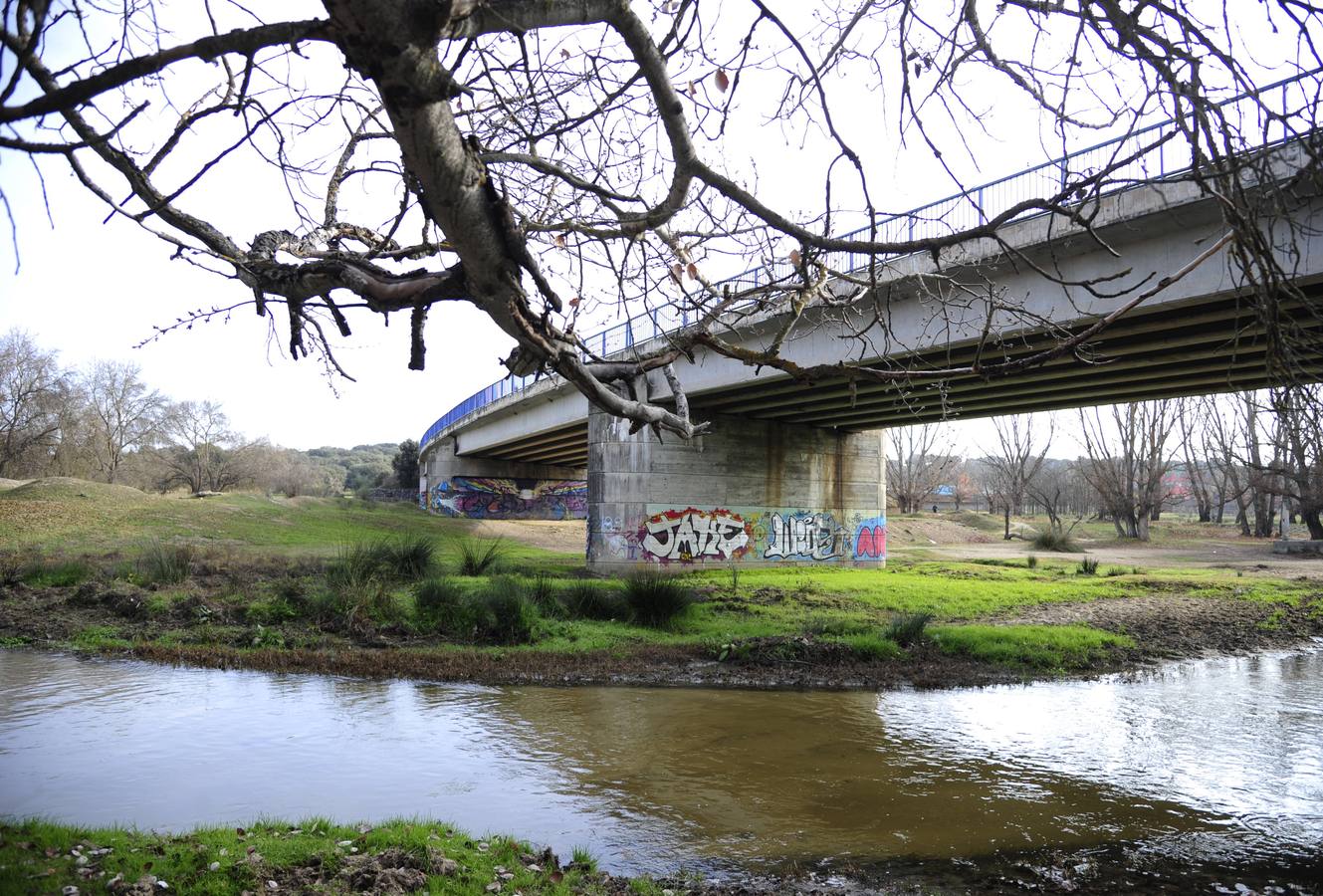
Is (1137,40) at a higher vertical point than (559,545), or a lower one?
higher

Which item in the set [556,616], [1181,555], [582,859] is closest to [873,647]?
[556,616]

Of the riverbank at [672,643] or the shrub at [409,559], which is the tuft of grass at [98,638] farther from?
the shrub at [409,559]

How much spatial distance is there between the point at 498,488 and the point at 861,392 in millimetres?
38516

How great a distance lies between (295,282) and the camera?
4535 mm

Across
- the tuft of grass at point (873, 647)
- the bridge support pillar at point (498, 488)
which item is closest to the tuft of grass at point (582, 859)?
the tuft of grass at point (873, 647)

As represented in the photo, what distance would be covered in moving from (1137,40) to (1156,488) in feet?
177

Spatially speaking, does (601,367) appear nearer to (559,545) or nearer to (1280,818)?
(1280,818)

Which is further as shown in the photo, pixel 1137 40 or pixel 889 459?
pixel 889 459

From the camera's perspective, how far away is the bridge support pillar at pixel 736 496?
2541 cm

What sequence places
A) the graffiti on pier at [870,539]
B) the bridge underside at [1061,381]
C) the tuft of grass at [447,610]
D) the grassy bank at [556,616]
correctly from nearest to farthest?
1. the grassy bank at [556,616]
2. the bridge underside at [1061,381]
3. the tuft of grass at [447,610]
4. the graffiti on pier at [870,539]

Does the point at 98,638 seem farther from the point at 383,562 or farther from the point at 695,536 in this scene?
the point at 695,536

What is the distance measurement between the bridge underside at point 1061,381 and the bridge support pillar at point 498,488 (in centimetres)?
3187

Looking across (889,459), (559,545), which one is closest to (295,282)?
(559,545)

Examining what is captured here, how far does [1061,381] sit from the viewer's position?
20.9 meters
